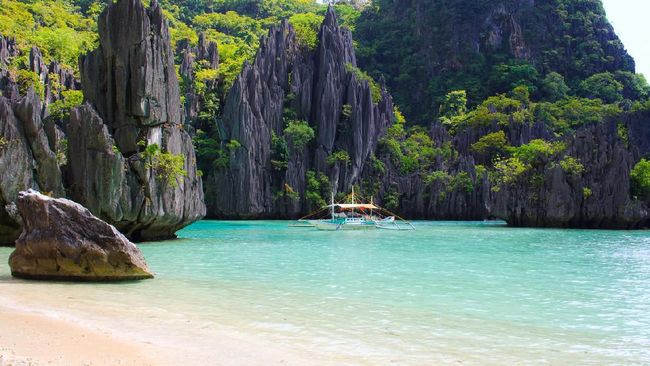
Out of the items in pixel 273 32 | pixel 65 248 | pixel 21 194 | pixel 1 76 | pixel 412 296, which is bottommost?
pixel 412 296

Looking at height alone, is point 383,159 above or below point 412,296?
above

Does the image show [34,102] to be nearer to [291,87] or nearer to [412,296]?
[412,296]

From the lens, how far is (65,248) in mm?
13555

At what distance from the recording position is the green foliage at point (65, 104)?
150 ft

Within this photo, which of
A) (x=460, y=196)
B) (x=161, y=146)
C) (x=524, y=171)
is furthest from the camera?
(x=460, y=196)

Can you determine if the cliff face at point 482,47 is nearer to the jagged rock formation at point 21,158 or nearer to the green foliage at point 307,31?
the green foliage at point 307,31

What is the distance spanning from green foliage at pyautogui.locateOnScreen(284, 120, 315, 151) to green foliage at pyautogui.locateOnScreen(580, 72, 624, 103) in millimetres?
47529

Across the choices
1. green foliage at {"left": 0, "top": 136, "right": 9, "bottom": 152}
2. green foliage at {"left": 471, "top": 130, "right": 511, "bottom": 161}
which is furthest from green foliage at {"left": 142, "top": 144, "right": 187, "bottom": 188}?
green foliage at {"left": 471, "top": 130, "right": 511, "bottom": 161}

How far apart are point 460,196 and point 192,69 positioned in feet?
109

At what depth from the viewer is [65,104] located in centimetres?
4950

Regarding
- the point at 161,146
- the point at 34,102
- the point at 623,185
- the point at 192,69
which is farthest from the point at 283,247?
the point at 192,69

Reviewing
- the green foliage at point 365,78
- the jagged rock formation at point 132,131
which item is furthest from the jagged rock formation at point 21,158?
the green foliage at point 365,78

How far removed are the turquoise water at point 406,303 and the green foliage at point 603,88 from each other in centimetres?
7333

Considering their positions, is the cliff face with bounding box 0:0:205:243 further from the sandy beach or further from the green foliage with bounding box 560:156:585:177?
the green foliage with bounding box 560:156:585:177
